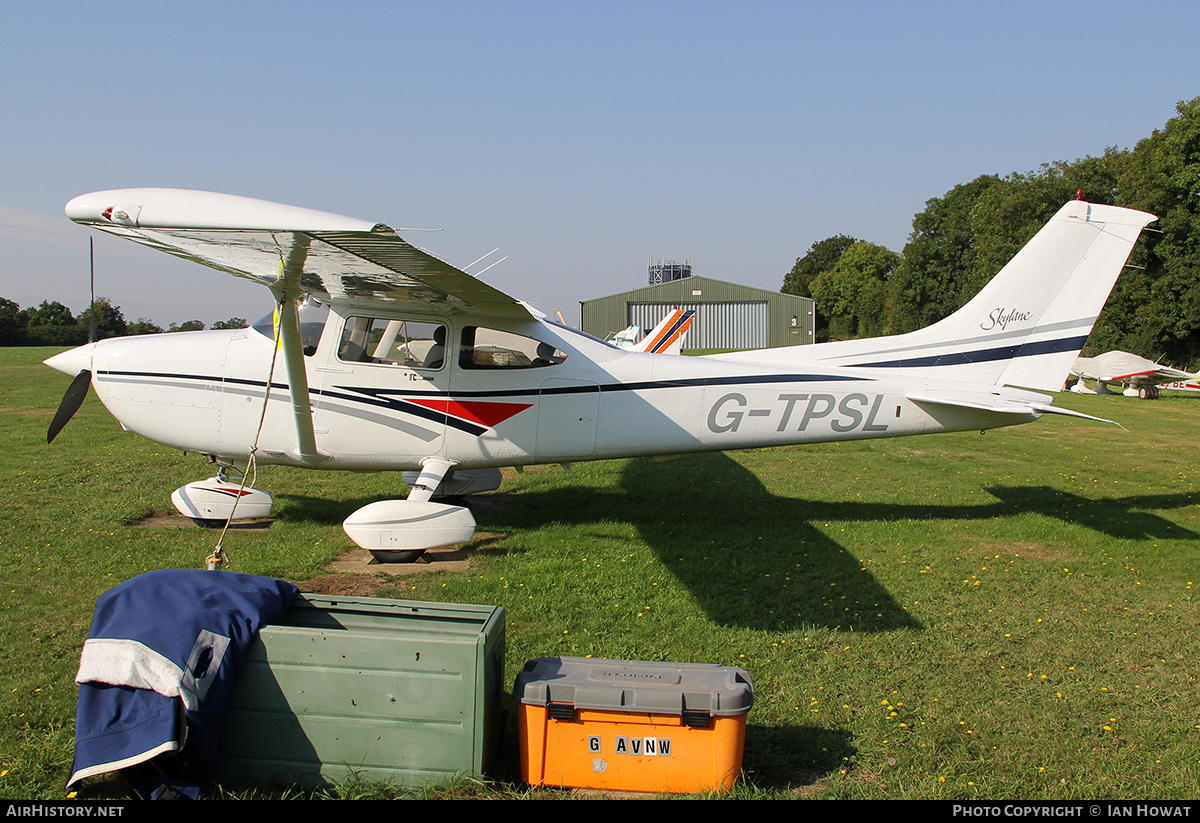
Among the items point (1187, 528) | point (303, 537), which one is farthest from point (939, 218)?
point (303, 537)

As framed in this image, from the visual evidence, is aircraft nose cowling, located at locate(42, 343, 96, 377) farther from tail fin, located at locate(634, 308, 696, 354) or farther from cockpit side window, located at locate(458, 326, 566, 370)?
tail fin, located at locate(634, 308, 696, 354)

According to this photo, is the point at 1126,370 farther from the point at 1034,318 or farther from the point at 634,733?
the point at 634,733

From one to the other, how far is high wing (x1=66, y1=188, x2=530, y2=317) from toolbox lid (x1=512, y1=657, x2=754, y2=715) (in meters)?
2.20

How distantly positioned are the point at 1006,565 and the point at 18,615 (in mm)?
7068

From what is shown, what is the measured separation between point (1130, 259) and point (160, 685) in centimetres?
3667

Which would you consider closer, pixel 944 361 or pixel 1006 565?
pixel 1006 565

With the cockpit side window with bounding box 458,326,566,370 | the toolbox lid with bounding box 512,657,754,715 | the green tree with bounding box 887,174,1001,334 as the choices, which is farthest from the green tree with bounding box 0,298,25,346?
the green tree with bounding box 887,174,1001,334

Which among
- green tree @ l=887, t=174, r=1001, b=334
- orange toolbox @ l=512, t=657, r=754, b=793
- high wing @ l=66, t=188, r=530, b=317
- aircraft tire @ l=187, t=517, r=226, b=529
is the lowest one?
aircraft tire @ l=187, t=517, r=226, b=529

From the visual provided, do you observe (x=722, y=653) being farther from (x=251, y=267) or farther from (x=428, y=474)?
(x=251, y=267)

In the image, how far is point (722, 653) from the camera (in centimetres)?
431

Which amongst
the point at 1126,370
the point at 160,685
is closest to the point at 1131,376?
the point at 1126,370

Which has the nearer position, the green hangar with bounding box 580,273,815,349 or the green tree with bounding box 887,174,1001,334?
the green tree with bounding box 887,174,1001,334

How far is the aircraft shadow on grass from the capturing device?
5168mm

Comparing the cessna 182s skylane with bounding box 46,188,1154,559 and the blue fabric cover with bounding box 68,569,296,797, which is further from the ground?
the cessna 182s skylane with bounding box 46,188,1154,559
